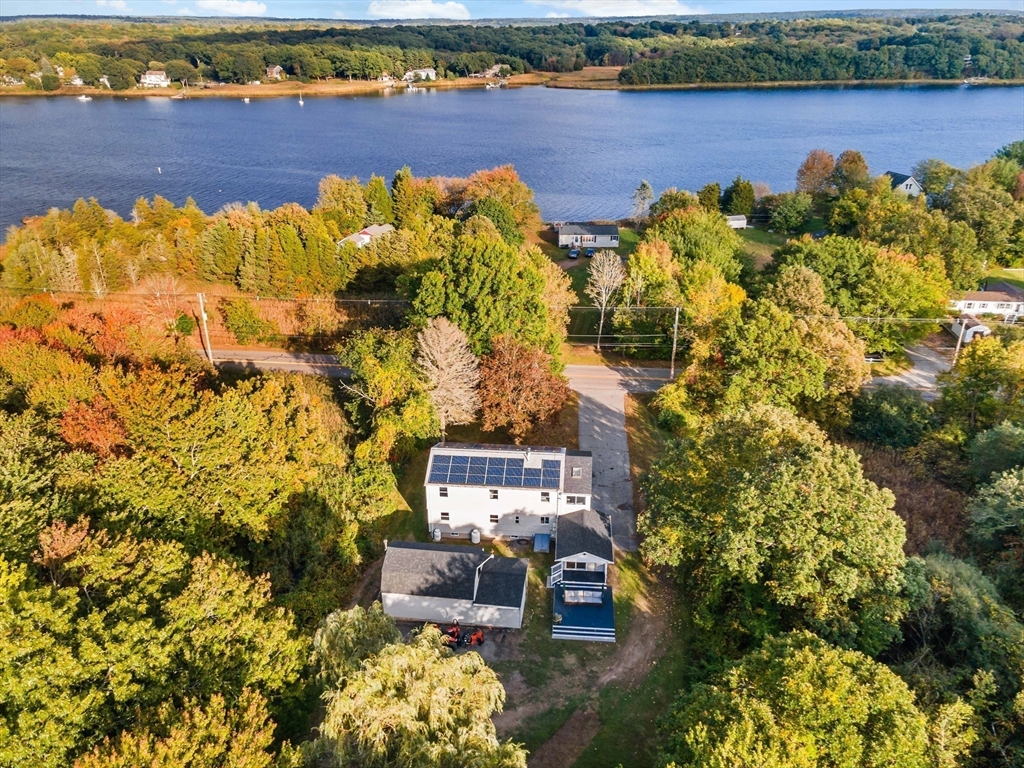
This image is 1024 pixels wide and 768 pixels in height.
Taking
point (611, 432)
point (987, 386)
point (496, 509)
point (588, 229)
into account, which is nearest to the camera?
point (496, 509)

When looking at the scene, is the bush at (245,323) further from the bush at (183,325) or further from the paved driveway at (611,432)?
the paved driveway at (611,432)

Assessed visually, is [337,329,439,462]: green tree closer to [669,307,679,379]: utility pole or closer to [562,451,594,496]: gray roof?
[562,451,594,496]: gray roof

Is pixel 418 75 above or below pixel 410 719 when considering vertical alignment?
above

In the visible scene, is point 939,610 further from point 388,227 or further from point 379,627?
point 388,227

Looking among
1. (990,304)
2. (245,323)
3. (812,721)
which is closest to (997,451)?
(812,721)

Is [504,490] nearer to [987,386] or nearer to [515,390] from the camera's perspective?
[515,390]

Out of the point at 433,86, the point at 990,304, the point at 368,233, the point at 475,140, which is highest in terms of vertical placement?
the point at 433,86
